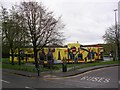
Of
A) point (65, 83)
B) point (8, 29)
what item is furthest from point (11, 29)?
point (65, 83)

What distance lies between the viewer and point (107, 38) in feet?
165

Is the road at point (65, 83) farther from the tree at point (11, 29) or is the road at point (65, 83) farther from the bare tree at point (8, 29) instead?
the bare tree at point (8, 29)

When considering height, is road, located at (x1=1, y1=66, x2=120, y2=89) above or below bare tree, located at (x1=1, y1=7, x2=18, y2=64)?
below

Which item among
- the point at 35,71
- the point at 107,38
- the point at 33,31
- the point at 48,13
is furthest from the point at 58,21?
the point at 107,38

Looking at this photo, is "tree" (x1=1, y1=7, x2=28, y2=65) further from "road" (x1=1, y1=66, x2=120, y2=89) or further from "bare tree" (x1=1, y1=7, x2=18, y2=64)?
"road" (x1=1, y1=66, x2=120, y2=89)

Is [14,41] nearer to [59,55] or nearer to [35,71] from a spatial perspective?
[35,71]

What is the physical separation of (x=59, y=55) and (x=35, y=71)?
24168 mm

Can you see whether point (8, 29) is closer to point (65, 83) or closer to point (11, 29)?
point (11, 29)

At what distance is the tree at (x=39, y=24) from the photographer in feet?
101

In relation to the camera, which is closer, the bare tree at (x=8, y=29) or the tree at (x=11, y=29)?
the tree at (x=11, y=29)

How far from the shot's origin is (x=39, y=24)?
3089 cm

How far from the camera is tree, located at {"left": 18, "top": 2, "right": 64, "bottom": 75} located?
30.7 m

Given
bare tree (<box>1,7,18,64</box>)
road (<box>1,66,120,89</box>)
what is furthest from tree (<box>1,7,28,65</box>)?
road (<box>1,66,120,89</box>)

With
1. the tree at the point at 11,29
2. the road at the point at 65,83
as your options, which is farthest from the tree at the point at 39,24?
the road at the point at 65,83
